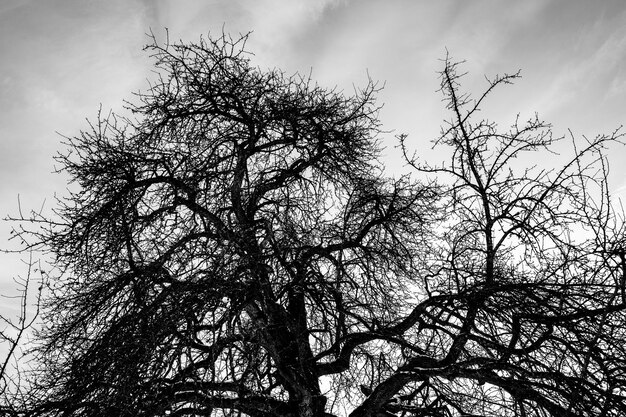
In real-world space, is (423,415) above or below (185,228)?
below

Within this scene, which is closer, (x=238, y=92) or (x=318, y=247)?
(x=318, y=247)

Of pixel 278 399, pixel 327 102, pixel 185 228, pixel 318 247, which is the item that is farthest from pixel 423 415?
pixel 327 102

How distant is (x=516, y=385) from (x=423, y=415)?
2.20 meters

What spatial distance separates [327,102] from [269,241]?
3390 mm

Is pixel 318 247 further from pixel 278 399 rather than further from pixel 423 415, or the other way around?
pixel 423 415

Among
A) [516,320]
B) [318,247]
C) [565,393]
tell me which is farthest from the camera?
Result: [318,247]

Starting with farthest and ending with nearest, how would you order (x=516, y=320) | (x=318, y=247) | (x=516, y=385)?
1. (x=318, y=247)
2. (x=516, y=320)
3. (x=516, y=385)

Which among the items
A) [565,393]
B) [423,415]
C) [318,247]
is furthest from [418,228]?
[565,393]

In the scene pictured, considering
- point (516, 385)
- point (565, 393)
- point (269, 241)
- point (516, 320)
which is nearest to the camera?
point (565, 393)

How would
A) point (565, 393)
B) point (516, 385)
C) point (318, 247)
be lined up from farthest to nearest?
point (318, 247) → point (516, 385) → point (565, 393)

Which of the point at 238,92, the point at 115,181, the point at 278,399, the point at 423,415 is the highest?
the point at 238,92

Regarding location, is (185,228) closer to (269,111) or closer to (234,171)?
(234,171)

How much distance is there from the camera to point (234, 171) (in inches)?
266

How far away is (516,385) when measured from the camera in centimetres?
423
